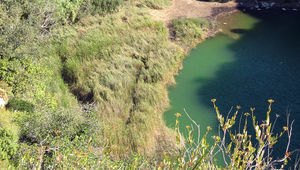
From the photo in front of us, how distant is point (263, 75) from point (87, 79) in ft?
26.7

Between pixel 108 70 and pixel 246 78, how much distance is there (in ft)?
20.9

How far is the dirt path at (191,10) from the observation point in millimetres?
20594

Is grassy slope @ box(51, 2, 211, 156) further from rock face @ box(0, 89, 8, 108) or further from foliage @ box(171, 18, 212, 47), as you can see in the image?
rock face @ box(0, 89, 8, 108)

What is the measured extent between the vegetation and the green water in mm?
908

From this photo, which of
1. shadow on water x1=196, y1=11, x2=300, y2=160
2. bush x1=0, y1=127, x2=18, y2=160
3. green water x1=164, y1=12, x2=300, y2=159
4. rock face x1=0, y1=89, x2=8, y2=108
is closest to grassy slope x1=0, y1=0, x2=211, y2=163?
rock face x1=0, y1=89, x2=8, y2=108

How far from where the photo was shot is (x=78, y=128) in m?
11.2

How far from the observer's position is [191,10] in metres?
21.4

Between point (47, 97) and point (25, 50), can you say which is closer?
point (47, 97)

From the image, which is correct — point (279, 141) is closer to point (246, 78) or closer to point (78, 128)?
point (246, 78)

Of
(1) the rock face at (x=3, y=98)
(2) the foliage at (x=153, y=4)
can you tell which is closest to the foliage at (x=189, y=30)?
(2) the foliage at (x=153, y=4)

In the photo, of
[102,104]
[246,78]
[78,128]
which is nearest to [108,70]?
[102,104]

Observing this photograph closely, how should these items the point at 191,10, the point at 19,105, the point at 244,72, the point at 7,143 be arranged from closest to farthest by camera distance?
the point at 7,143 → the point at 19,105 → the point at 244,72 → the point at 191,10

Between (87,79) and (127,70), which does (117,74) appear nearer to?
(127,70)

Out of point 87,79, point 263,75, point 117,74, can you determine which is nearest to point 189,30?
point 263,75
